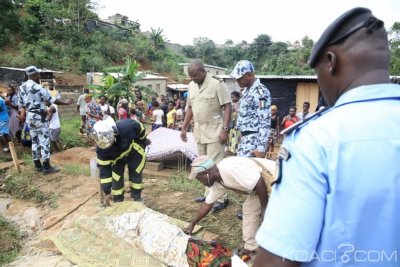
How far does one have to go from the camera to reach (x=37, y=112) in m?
5.93

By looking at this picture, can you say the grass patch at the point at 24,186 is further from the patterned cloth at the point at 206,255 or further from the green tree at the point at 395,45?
the green tree at the point at 395,45

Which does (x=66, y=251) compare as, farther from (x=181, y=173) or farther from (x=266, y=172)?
(x=181, y=173)

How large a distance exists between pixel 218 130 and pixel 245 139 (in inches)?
17.9

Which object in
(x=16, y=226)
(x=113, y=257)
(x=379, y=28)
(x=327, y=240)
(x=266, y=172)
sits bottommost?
(x=16, y=226)

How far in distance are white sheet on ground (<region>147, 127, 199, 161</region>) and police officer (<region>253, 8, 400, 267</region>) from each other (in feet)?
16.7

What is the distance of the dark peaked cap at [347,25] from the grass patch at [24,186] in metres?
5.13

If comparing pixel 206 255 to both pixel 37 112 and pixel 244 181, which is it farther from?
pixel 37 112

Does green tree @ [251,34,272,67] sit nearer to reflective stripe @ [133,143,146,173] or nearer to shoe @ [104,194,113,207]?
reflective stripe @ [133,143,146,173]

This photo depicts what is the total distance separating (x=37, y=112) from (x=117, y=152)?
257 centimetres

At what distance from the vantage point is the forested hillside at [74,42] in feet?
71.8

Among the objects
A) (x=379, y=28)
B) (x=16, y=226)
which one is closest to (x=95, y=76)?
(x=16, y=226)

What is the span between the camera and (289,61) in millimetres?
32094

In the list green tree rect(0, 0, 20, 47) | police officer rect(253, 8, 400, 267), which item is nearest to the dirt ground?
police officer rect(253, 8, 400, 267)

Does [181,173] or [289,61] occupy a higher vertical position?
[289,61]
